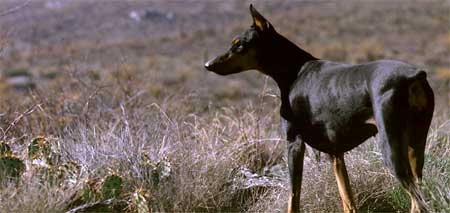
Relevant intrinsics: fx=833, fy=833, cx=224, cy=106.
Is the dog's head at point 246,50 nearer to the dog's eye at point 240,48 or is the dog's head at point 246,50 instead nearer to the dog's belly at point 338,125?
the dog's eye at point 240,48

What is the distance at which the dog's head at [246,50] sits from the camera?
634 cm

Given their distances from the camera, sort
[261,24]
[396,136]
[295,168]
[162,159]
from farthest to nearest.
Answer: [162,159] < [261,24] < [295,168] < [396,136]

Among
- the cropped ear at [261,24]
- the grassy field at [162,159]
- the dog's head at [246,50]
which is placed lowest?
the grassy field at [162,159]

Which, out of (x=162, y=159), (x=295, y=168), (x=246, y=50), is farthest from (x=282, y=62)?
(x=162, y=159)

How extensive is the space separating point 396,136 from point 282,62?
1358 millimetres

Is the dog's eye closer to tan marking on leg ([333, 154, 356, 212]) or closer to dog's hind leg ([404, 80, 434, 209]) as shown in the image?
tan marking on leg ([333, 154, 356, 212])

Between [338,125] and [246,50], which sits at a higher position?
[246,50]

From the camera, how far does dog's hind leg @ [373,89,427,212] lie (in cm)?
527

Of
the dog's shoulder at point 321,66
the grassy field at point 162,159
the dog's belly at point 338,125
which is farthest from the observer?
the grassy field at point 162,159

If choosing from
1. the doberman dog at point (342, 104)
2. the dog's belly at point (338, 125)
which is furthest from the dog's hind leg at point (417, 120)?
the dog's belly at point (338, 125)

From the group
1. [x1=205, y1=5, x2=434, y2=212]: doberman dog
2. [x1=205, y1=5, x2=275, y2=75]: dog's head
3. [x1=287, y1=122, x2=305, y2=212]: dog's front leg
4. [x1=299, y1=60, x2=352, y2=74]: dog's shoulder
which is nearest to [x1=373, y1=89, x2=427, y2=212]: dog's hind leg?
[x1=205, y1=5, x2=434, y2=212]: doberman dog

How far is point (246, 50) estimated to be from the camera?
6.36m

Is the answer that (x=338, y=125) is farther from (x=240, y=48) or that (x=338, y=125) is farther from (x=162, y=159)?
(x=162, y=159)

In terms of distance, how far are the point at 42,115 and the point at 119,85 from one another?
80.8 inches
